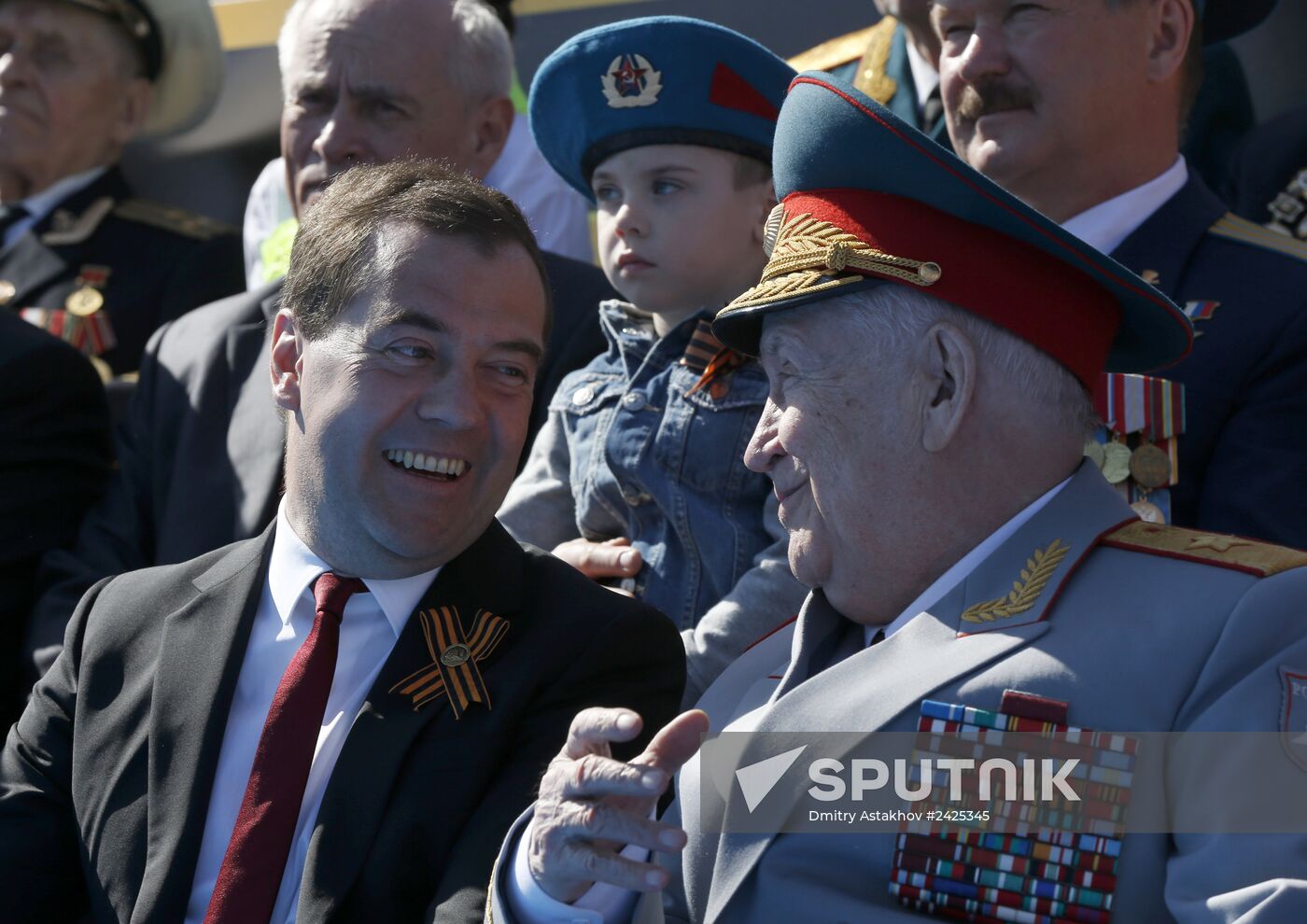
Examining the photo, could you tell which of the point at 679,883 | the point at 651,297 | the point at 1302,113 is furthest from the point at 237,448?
the point at 1302,113

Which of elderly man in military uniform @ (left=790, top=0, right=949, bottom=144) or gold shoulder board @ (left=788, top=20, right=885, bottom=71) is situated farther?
gold shoulder board @ (left=788, top=20, right=885, bottom=71)

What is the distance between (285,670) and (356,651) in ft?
0.38

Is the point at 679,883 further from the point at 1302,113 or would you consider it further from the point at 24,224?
the point at 24,224

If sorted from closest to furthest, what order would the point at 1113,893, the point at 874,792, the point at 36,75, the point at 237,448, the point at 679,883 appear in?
the point at 1113,893 < the point at 874,792 < the point at 679,883 < the point at 237,448 < the point at 36,75

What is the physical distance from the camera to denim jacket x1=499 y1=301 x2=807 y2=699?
3.16 m

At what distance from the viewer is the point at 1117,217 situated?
129 inches

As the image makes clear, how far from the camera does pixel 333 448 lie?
278cm

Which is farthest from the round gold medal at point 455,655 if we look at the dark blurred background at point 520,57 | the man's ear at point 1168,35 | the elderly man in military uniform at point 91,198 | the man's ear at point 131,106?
the man's ear at point 131,106

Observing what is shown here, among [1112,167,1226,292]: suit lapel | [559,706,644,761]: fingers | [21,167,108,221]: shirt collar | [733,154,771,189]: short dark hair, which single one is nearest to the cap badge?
[733,154,771,189]: short dark hair

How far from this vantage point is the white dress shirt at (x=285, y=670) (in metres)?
2.60

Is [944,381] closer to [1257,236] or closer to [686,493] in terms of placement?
[686,493]

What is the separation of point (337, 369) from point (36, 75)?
3.27 metres

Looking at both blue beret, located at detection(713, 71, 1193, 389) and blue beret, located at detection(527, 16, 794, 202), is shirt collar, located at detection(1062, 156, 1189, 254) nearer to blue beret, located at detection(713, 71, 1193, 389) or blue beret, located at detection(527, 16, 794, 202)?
blue beret, located at detection(527, 16, 794, 202)

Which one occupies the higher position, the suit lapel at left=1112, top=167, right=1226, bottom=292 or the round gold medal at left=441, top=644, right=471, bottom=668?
the suit lapel at left=1112, top=167, right=1226, bottom=292
